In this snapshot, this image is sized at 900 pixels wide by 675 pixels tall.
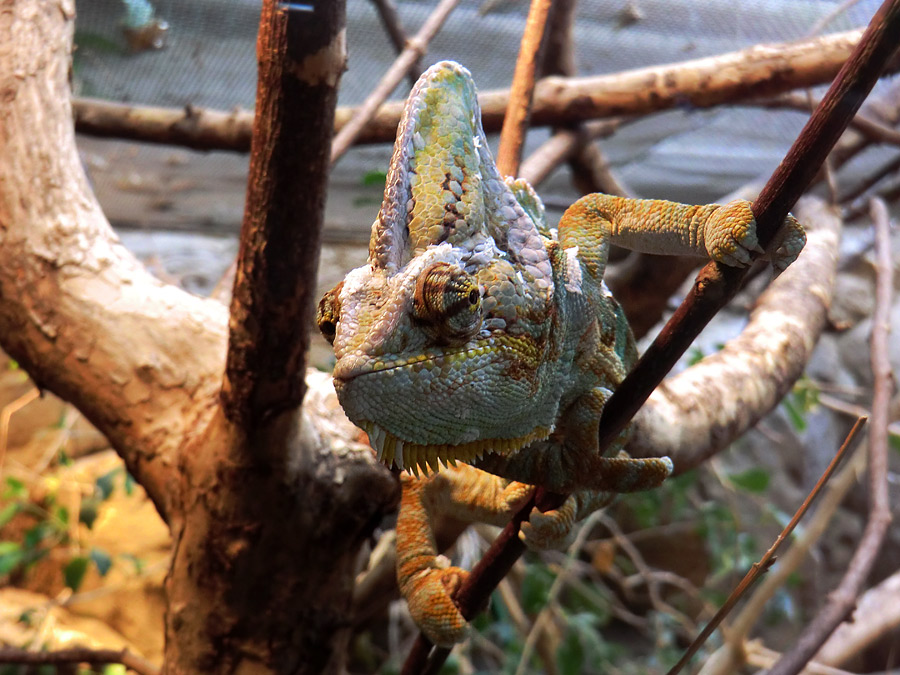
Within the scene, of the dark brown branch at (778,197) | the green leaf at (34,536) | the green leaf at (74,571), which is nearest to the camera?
the dark brown branch at (778,197)

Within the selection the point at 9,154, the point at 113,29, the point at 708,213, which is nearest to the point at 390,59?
the point at 113,29

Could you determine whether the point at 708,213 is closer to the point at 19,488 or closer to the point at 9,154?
the point at 9,154

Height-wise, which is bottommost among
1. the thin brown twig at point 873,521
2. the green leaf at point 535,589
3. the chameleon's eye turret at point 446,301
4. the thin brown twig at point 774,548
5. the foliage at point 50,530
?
the foliage at point 50,530

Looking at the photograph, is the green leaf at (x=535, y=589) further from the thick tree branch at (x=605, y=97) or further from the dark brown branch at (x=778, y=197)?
the dark brown branch at (x=778, y=197)

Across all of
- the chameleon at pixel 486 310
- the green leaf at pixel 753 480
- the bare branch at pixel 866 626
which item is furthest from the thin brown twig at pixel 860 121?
the chameleon at pixel 486 310

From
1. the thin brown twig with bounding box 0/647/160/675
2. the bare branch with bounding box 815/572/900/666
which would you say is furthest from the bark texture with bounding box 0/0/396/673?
the bare branch with bounding box 815/572/900/666

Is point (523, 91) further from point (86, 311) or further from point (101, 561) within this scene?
point (101, 561)

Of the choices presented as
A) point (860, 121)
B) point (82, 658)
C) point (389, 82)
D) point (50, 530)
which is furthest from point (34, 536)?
point (860, 121)

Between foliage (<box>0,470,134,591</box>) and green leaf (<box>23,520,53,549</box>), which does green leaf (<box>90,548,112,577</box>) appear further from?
green leaf (<box>23,520,53,549</box>)
